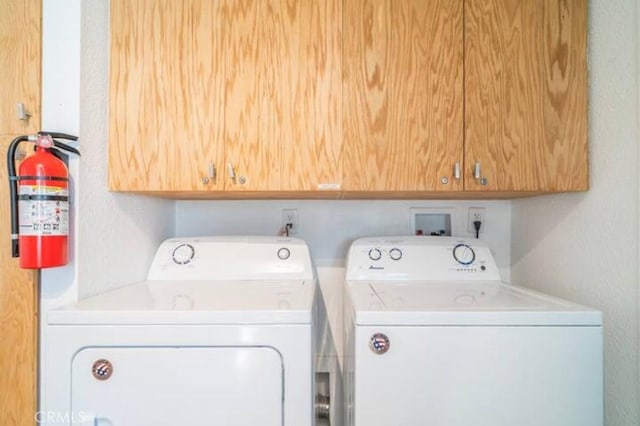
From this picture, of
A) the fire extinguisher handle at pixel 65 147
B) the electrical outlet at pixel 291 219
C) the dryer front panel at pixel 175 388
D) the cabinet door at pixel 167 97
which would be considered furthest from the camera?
the electrical outlet at pixel 291 219

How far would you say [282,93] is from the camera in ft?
3.72

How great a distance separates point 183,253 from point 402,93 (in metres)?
1.13

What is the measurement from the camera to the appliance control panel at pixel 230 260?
1.35 meters

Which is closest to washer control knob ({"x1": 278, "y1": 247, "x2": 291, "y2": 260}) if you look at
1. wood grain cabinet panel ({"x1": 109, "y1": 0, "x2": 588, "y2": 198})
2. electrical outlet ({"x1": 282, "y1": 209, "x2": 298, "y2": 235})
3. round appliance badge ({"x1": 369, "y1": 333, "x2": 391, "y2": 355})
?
electrical outlet ({"x1": 282, "y1": 209, "x2": 298, "y2": 235})

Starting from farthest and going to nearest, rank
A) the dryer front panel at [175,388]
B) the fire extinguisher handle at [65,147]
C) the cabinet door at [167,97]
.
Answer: the cabinet door at [167,97] < the fire extinguisher handle at [65,147] < the dryer front panel at [175,388]

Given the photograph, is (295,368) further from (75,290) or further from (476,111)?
(476,111)

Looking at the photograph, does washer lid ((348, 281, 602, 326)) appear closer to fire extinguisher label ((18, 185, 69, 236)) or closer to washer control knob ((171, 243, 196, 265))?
washer control knob ((171, 243, 196, 265))

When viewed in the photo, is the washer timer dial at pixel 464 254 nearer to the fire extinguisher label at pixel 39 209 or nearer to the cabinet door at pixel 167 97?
the cabinet door at pixel 167 97

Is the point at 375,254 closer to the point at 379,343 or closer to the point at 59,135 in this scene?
the point at 379,343

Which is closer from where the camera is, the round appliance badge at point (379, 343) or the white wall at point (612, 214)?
the round appliance badge at point (379, 343)

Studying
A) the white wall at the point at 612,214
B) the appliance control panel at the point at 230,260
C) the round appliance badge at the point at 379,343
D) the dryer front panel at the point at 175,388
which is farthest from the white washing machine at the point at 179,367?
the white wall at the point at 612,214

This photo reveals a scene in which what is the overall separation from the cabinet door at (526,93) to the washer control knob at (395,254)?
42cm

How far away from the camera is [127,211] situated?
1.27 metres

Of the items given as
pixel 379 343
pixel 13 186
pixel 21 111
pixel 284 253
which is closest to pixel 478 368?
pixel 379 343
